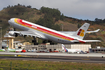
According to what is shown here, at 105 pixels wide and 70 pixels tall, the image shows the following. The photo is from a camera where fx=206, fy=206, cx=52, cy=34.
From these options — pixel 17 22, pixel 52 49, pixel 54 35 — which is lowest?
pixel 52 49

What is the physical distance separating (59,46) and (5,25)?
365ft

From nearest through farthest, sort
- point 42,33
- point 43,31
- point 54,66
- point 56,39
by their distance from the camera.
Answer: point 54,66 < point 56,39 < point 43,31 < point 42,33

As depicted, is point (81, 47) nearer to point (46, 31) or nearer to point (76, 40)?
point (76, 40)

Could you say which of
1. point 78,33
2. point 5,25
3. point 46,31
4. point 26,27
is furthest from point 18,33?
point 5,25

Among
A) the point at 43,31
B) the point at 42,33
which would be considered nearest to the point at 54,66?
the point at 43,31

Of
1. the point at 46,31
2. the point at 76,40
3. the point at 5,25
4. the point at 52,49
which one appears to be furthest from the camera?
the point at 5,25

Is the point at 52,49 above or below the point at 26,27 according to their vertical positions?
below

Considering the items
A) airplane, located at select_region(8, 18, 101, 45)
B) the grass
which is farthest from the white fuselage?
the grass

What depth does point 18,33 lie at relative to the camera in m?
90.2

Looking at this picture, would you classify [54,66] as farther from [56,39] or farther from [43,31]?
[43,31]

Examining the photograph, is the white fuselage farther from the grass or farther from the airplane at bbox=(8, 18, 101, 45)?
the grass

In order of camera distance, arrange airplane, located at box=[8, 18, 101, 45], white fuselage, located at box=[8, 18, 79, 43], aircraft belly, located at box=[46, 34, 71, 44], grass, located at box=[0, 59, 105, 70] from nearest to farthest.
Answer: grass, located at box=[0, 59, 105, 70] → airplane, located at box=[8, 18, 101, 45] → aircraft belly, located at box=[46, 34, 71, 44] → white fuselage, located at box=[8, 18, 79, 43]

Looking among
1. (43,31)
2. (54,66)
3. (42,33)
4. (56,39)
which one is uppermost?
(43,31)

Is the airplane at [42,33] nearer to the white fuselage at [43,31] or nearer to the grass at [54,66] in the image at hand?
the white fuselage at [43,31]
